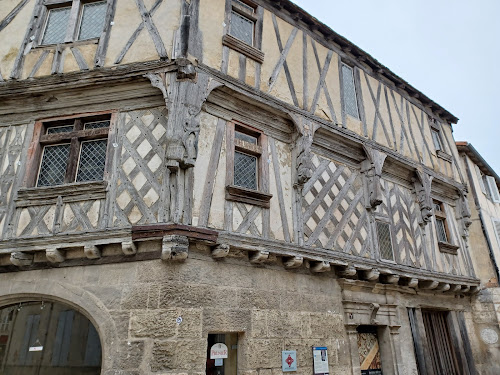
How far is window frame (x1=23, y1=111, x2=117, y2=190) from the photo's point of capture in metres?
5.38

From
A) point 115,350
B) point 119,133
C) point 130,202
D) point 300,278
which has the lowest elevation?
point 115,350

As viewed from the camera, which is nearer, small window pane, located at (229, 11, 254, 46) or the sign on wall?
the sign on wall

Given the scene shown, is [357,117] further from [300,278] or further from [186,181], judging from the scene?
[186,181]

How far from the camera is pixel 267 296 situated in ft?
17.8

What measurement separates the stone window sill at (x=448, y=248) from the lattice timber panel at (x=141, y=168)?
7.38 m

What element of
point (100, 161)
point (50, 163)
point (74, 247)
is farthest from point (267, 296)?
point (50, 163)

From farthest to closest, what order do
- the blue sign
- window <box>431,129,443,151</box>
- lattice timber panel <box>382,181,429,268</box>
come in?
window <box>431,129,443,151</box>
lattice timber panel <box>382,181,429,268</box>
the blue sign

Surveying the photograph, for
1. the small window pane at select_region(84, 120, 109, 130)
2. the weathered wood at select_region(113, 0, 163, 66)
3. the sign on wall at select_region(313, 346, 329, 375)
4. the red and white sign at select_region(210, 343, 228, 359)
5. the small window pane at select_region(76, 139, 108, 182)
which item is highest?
the weathered wood at select_region(113, 0, 163, 66)

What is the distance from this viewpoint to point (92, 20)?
6293 mm

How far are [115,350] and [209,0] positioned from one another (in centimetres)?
570

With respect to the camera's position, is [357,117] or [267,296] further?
[357,117]

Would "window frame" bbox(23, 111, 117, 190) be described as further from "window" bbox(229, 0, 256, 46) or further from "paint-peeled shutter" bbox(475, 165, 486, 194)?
"paint-peeled shutter" bbox(475, 165, 486, 194)

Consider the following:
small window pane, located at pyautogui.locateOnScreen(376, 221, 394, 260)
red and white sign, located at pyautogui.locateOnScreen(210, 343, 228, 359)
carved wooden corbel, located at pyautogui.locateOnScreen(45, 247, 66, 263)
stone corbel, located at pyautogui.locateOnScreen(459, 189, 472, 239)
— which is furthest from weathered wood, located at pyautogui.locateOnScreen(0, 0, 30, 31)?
stone corbel, located at pyautogui.locateOnScreen(459, 189, 472, 239)

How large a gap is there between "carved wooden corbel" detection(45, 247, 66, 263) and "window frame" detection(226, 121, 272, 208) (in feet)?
7.87
